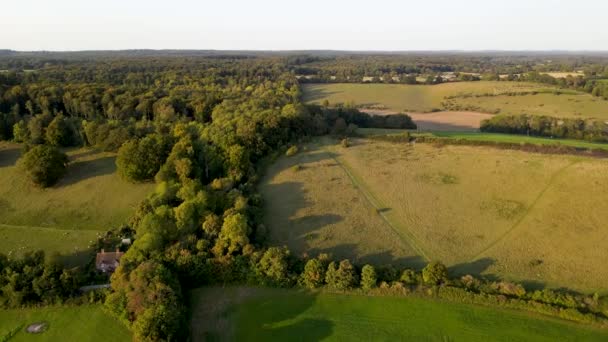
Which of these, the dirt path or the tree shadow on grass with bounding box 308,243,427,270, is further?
the dirt path

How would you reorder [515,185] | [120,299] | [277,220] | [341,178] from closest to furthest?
[120,299], [277,220], [515,185], [341,178]

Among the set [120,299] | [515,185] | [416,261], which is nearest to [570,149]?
[515,185]

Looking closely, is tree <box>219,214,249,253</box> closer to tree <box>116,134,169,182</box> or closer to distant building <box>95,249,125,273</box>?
distant building <box>95,249,125,273</box>

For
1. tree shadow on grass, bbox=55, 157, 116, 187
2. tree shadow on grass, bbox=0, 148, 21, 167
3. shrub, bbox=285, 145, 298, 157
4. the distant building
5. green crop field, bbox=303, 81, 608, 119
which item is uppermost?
green crop field, bbox=303, 81, 608, 119

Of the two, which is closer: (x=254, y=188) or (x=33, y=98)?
(x=254, y=188)

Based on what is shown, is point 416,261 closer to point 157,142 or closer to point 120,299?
point 120,299

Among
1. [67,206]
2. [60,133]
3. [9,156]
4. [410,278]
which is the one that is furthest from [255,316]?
[9,156]

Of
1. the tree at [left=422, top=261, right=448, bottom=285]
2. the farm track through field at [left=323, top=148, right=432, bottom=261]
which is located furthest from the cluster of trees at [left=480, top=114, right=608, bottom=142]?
the tree at [left=422, top=261, right=448, bottom=285]
